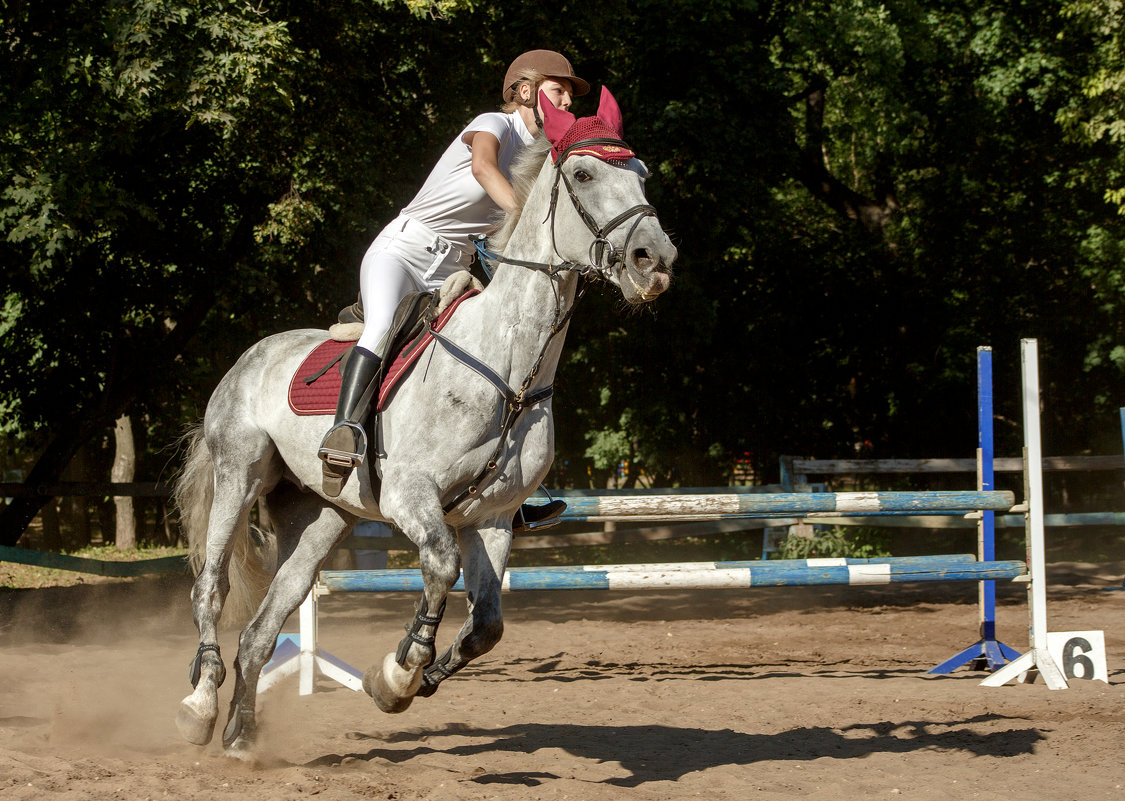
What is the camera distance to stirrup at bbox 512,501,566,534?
468 cm

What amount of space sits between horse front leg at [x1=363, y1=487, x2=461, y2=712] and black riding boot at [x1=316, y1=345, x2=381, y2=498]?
31 centimetres

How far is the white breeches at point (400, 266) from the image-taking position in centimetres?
461

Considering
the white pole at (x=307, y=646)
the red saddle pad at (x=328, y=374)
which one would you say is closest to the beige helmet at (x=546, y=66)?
the red saddle pad at (x=328, y=374)

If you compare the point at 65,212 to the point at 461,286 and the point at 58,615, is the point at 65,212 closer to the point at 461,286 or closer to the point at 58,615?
the point at 58,615

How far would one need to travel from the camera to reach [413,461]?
13.5 ft

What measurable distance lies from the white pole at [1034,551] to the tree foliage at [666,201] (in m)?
6.46

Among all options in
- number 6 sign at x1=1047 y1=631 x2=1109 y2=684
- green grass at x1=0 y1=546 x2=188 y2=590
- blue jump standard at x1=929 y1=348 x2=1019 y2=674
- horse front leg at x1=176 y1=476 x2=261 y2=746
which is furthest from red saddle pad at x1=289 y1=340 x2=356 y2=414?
green grass at x1=0 y1=546 x2=188 y2=590

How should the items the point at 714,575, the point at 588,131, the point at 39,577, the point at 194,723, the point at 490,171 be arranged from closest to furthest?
1. the point at 588,131
2. the point at 490,171
3. the point at 194,723
4. the point at 714,575
5. the point at 39,577

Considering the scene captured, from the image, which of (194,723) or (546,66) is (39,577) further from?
(546,66)

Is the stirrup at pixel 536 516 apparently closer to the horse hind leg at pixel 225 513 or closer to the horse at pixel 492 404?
the horse at pixel 492 404

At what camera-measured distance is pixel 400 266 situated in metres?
4.73

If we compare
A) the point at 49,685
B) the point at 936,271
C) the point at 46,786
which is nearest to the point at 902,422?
the point at 936,271

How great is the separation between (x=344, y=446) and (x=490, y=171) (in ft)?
4.30

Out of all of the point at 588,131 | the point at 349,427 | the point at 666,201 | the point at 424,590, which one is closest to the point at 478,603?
the point at 424,590
